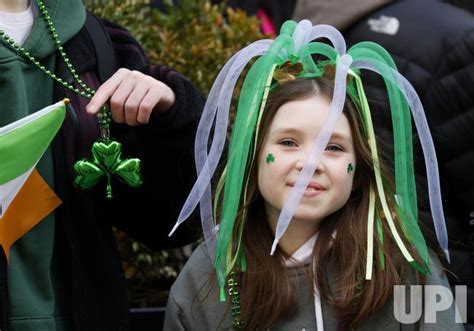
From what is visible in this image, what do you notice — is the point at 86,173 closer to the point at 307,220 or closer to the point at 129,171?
the point at 129,171

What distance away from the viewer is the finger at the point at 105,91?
2.38 metres

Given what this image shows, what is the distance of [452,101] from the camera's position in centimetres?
328

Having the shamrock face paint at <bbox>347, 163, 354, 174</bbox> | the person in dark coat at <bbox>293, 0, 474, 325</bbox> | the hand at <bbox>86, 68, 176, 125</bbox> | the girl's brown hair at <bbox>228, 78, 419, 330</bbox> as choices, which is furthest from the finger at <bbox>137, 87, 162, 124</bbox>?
the person in dark coat at <bbox>293, 0, 474, 325</bbox>

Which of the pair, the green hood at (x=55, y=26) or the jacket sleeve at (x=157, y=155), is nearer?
the green hood at (x=55, y=26)

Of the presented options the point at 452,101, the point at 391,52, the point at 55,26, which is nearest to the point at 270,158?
the point at 55,26

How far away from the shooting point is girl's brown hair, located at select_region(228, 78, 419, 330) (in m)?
2.46

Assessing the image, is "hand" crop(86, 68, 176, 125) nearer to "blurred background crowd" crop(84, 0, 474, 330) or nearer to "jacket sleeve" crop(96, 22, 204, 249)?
"jacket sleeve" crop(96, 22, 204, 249)

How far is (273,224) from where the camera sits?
103 inches

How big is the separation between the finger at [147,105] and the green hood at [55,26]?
11.1 inches

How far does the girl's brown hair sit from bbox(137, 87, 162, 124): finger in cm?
28

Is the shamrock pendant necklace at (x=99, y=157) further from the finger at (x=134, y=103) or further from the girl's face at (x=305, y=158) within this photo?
the girl's face at (x=305, y=158)

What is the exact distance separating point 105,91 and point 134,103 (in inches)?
3.0

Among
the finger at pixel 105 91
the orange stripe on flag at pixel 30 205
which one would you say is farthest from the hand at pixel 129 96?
the orange stripe on flag at pixel 30 205

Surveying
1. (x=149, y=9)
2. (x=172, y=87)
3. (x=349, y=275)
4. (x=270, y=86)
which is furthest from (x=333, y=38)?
(x=149, y=9)
